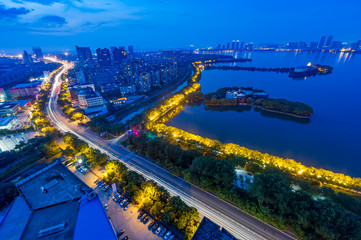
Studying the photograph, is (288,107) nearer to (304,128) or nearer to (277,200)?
(304,128)

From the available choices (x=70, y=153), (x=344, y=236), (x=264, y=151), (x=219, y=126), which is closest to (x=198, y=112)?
(x=219, y=126)

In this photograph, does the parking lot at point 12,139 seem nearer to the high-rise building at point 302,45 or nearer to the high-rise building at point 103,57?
the high-rise building at point 103,57

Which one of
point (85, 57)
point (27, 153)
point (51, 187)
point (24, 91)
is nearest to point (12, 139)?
point (27, 153)

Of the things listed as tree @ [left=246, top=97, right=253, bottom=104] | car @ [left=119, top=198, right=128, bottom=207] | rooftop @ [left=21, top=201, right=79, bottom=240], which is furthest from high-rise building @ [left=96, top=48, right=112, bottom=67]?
rooftop @ [left=21, top=201, right=79, bottom=240]

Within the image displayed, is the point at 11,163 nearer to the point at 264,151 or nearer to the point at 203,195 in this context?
the point at 203,195

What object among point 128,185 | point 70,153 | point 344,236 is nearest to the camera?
point 344,236

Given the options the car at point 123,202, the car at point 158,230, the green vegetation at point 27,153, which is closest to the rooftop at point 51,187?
the car at point 123,202

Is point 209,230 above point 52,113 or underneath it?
above
